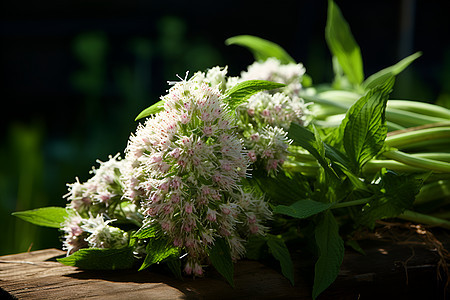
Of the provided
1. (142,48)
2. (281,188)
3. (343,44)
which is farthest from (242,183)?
(142,48)

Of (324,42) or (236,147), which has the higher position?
(324,42)

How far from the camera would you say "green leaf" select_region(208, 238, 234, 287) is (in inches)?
18.9

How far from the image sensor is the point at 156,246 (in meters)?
0.50

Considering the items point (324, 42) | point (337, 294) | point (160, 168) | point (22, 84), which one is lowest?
point (337, 294)

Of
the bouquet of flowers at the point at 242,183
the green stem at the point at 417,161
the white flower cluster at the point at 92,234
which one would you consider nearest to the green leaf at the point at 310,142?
the bouquet of flowers at the point at 242,183

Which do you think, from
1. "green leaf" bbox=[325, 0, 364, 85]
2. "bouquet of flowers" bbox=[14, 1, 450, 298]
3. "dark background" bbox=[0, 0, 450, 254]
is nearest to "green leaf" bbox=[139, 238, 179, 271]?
"bouquet of flowers" bbox=[14, 1, 450, 298]

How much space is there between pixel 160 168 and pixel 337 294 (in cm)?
22

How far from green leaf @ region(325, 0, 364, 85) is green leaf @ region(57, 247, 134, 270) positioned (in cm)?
50

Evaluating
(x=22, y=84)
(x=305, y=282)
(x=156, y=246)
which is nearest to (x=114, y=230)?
(x=156, y=246)

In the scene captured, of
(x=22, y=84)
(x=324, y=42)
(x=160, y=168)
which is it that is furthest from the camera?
(x=324, y=42)

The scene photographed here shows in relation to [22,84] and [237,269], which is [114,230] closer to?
[237,269]

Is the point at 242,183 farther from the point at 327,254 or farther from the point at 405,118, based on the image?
the point at 405,118

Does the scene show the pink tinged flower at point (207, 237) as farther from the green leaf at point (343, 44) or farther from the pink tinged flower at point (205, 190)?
the green leaf at point (343, 44)

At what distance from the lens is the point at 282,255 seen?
532mm
